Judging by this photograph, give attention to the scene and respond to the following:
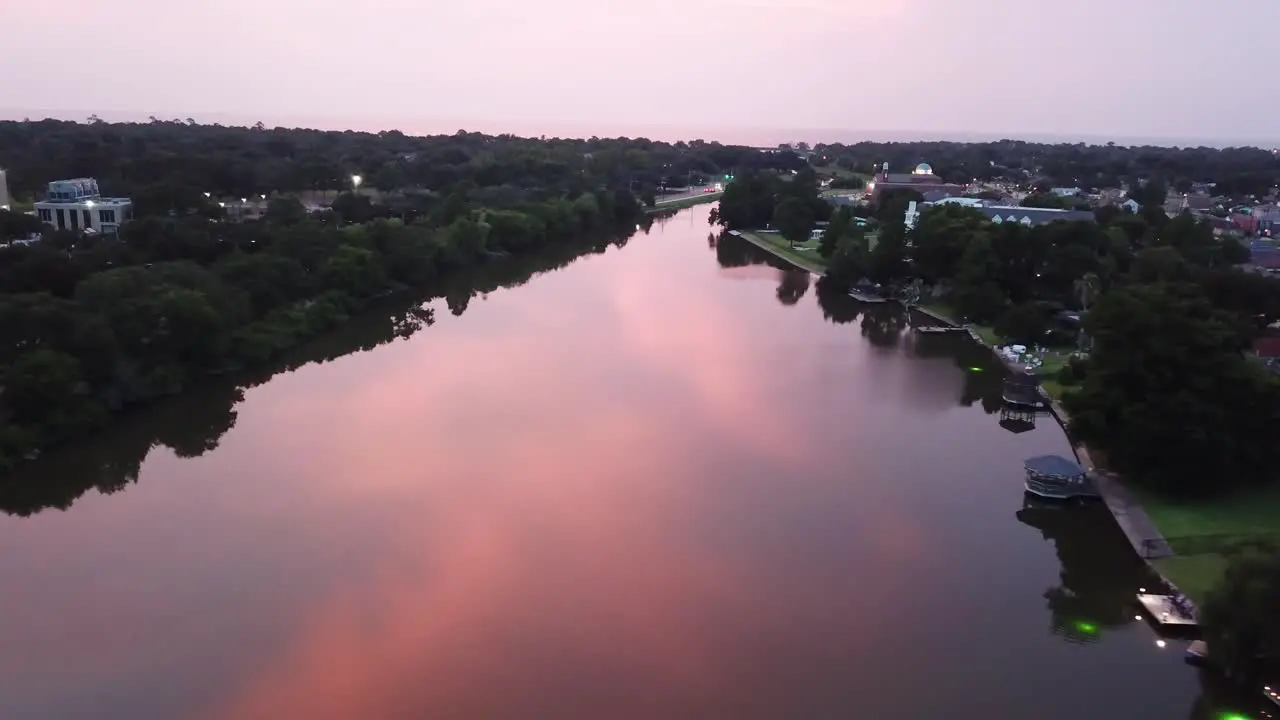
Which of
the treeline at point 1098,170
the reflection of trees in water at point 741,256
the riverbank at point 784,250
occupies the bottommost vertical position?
the reflection of trees in water at point 741,256

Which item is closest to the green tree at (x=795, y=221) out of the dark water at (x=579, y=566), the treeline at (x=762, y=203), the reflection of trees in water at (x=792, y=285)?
the treeline at (x=762, y=203)

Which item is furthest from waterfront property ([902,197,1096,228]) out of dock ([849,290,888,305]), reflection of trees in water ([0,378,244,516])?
reflection of trees in water ([0,378,244,516])

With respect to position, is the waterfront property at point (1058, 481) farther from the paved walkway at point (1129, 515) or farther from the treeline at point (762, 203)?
the treeline at point (762, 203)

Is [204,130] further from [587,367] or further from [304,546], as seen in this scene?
[304,546]

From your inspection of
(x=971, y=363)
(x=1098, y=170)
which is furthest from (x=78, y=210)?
(x=1098, y=170)

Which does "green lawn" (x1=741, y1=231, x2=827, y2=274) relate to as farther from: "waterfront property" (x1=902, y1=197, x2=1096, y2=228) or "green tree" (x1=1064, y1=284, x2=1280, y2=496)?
"green tree" (x1=1064, y1=284, x2=1280, y2=496)

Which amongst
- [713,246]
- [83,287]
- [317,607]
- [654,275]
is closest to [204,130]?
[713,246]
